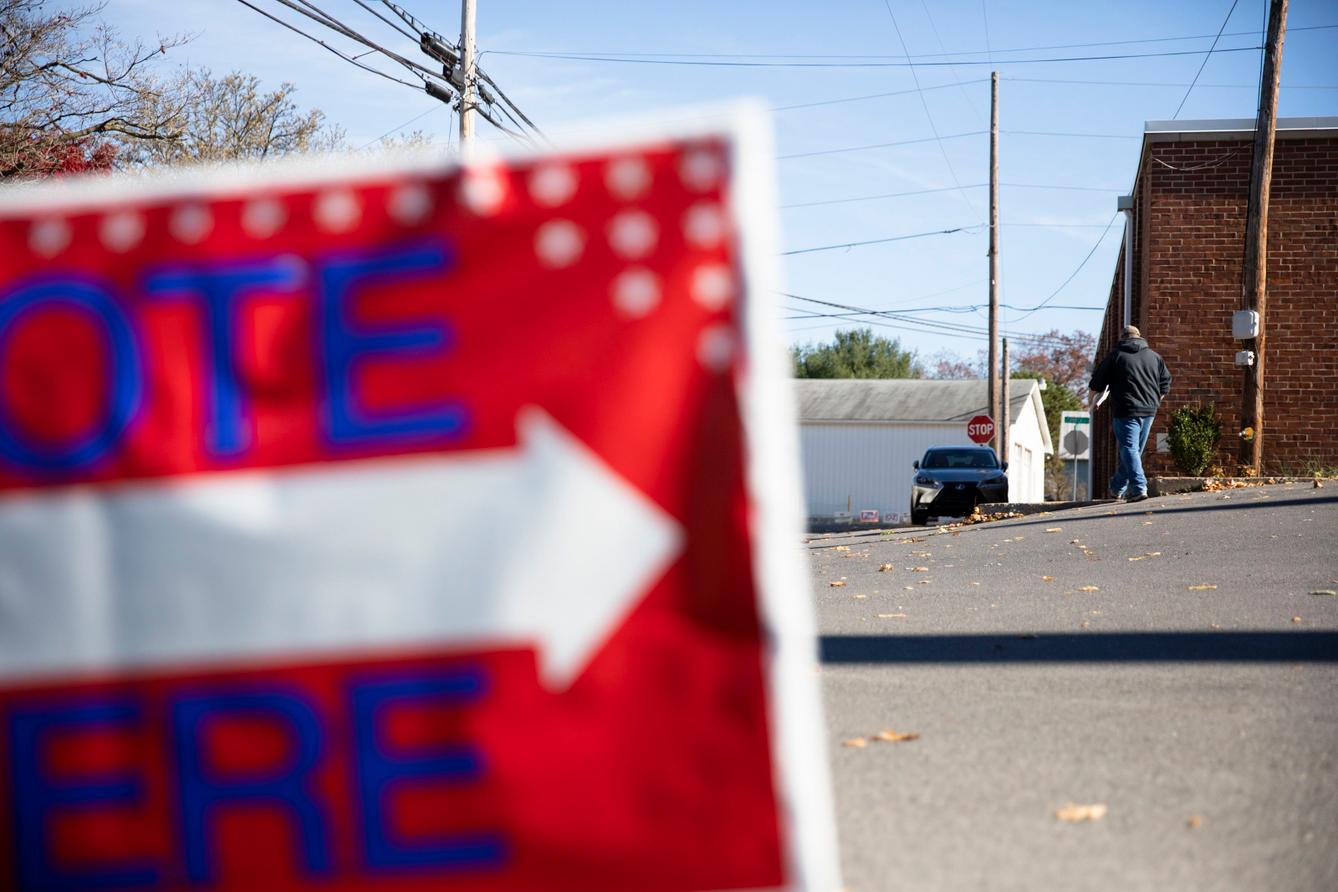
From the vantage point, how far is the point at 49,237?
81.6 inches

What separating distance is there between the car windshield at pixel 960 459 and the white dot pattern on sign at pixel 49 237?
23229 millimetres

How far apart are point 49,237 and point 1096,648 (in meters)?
5.42

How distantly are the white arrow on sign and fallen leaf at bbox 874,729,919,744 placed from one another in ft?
9.63

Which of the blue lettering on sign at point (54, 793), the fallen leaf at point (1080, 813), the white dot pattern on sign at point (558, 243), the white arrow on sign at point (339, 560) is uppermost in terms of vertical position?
the white dot pattern on sign at point (558, 243)

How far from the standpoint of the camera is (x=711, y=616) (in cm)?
196

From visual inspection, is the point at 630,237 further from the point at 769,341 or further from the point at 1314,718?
the point at 1314,718

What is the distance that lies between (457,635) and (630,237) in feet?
2.24

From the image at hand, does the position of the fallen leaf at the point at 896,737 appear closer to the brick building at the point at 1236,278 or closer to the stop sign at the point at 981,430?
the brick building at the point at 1236,278

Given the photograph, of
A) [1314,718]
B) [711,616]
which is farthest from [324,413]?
[1314,718]

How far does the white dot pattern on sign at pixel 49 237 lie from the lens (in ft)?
6.79

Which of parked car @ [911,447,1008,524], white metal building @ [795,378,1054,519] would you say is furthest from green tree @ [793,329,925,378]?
parked car @ [911,447,1008,524]

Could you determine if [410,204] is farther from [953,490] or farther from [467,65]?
[953,490]

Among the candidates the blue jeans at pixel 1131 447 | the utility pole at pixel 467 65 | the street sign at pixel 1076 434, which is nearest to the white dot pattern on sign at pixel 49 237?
the blue jeans at pixel 1131 447

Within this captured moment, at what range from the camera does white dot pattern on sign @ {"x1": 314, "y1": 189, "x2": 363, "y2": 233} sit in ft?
6.64
